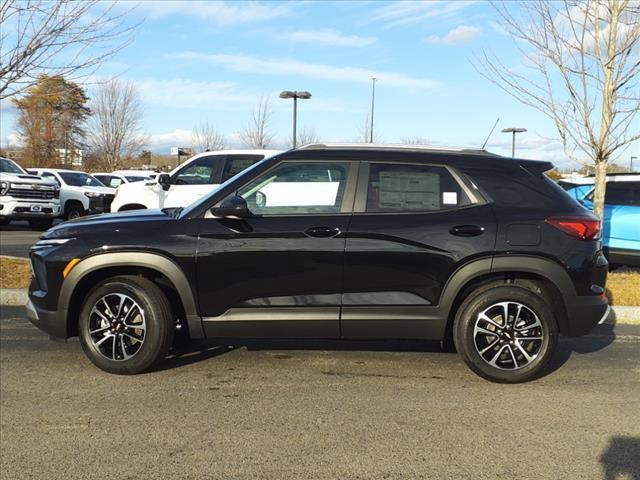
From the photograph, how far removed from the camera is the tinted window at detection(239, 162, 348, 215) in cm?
453

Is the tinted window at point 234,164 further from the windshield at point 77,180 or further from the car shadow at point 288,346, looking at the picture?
the windshield at point 77,180

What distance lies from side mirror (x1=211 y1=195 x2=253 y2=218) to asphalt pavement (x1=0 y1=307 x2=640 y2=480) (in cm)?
133

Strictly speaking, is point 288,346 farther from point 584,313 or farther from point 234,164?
point 234,164

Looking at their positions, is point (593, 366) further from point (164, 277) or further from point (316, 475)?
point (164, 277)

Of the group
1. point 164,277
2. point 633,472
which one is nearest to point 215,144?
point 164,277

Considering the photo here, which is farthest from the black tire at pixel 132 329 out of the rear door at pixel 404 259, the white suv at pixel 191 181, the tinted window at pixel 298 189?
the white suv at pixel 191 181

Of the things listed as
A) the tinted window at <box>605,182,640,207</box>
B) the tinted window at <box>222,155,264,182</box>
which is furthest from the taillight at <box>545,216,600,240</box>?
the tinted window at <box>222,155,264,182</box>

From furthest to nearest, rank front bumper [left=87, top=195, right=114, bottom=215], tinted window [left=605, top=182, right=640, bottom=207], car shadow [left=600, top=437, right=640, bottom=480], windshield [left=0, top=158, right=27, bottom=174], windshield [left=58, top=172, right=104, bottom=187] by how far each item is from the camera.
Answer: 1. windshield [left=58, top=172, right=104, bottom=187]
2. front bumper [left=87, top=195, right=114, bottom=215]
3. windshield [left=0, top=158, right=27, bottom=174]
4. tinted window [left=605, top=182, right=640, bottom=207]
5. car shadow [left=600, top=437, right=640, bottom=480]


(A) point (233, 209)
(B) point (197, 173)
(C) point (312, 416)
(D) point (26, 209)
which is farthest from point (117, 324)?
(D) point (26, 209)

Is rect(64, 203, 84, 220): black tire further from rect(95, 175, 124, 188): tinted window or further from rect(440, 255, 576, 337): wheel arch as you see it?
rect(440, 255, 576, 337): wheel arch

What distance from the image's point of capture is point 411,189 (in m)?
4.57

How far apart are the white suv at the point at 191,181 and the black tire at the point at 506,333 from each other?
5803mm

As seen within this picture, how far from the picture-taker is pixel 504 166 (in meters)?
4.62

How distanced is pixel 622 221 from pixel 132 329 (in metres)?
8.03
